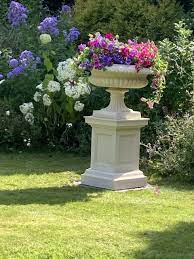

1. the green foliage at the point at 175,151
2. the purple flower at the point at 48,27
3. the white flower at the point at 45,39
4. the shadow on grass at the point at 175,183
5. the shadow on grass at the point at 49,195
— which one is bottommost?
the shadow on grass at the point at 49,195

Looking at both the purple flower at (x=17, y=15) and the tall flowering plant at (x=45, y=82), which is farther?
the purple flower at (x=17, y=15)

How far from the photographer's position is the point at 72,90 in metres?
9.02

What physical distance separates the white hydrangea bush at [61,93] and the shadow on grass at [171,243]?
357 centimetres

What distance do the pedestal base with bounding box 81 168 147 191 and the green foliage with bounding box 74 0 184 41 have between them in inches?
187

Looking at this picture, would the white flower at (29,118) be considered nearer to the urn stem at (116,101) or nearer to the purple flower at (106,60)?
the urn stem at (116,101)

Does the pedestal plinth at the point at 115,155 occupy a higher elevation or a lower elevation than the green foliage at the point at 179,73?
lower

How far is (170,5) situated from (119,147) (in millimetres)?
5690

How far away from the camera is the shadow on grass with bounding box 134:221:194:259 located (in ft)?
16.5

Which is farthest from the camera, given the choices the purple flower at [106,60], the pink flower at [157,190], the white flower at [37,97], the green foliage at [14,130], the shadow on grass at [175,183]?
the green foliage at [14,130]

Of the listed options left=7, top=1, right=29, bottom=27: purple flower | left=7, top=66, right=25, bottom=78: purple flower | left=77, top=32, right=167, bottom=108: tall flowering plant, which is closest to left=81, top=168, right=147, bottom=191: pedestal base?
left=77, top=32, right=167, bottom=108: tall flowering plant

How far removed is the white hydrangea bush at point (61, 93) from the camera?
9.06 m

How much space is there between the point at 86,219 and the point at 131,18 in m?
6.59

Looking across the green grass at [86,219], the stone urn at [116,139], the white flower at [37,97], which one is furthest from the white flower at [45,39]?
the stone urn at [116,139]

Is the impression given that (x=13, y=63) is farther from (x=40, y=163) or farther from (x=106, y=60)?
(x=106, y=60)
